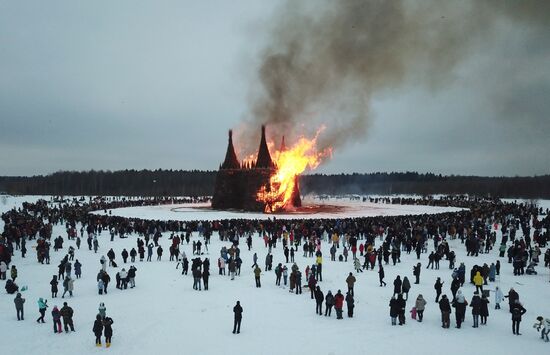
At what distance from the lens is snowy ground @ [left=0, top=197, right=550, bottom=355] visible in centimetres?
1134

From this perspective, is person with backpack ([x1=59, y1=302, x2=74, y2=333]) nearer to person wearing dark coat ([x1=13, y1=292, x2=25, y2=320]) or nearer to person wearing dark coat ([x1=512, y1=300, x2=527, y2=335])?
person wearing dark coat ([x1=13, y1=292, x2=25, y2=320])

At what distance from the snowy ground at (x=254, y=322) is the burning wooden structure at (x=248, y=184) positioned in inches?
1187

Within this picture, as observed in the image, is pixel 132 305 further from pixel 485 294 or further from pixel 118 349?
pixel 485 294

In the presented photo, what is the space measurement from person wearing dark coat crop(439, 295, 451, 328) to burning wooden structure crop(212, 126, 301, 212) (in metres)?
36.7

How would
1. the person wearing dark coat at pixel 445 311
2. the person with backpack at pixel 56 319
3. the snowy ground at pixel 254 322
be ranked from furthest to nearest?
the person wearing dark coat at pixel 445 311, the person with backpack at pixel 56 319, the snowy ground at pixel 254 322

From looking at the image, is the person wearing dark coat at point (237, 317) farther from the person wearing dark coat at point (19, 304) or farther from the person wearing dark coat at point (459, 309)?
the person wearing dark coat at point (19, 304)

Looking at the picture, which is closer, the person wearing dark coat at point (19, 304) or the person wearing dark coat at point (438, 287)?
the person wearing dark coat at point (19, 304)

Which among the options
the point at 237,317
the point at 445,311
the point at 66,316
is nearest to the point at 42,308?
the point at 66,316

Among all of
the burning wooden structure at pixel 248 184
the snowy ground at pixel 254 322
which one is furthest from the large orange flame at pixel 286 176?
the snowy ground at pixel 254 322

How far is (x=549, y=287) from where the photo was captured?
56.1 feet

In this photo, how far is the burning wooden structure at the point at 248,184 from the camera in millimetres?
49719

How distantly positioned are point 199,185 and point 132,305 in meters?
132

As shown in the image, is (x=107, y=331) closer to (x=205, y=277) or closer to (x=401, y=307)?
(x=205, y=277)

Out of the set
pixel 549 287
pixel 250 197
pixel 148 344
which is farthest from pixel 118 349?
pixel 250 197
